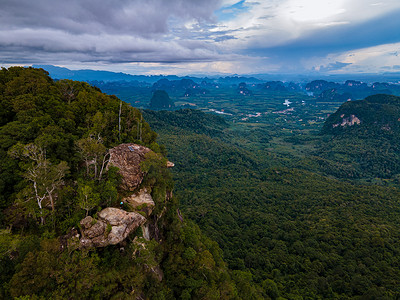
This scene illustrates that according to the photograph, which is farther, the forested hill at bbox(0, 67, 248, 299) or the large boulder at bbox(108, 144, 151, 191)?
the large boulder at bbox(108, 144, 151, 191)

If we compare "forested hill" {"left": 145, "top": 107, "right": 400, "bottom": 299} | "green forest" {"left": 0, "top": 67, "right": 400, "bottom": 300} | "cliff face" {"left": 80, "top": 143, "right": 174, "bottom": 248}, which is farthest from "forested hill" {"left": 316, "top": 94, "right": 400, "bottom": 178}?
"cliff face" {"left": 80, "top": 143, "right": 174, "bottom": 248}

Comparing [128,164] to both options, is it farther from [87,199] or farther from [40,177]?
[40,177]

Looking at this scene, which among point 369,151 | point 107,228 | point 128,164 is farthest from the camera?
point 369,151

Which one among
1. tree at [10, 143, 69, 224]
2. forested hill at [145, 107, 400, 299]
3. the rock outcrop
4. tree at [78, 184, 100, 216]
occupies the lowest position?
forested hill at [145, 107, 400, 299]

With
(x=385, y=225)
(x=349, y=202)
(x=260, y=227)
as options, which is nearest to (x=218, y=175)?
(x=260, y=227)

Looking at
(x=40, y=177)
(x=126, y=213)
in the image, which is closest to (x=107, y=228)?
(x=126, y=213)

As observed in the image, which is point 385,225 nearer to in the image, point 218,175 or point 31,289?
point 218,175

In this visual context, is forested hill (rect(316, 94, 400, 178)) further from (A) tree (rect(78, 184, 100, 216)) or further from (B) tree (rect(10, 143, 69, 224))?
(B) tree (rect(10, 143, 69, 224))
